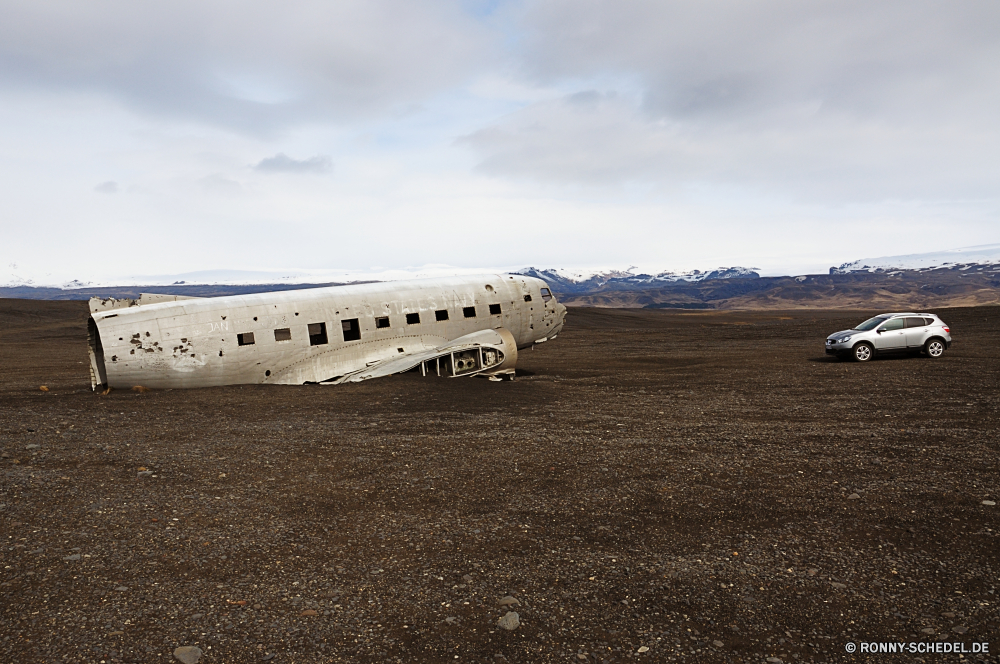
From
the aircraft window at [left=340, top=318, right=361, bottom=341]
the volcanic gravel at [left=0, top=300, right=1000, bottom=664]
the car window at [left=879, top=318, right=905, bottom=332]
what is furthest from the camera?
the car window at [left=879, top=318, right=905, bottom=332]

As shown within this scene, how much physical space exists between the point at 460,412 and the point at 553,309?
38.7 feet

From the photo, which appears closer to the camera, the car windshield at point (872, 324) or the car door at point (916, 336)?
the car door at point (916, 336)

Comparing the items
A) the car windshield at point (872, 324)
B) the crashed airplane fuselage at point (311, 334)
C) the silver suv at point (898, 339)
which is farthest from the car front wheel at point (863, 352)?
the crashed airplane fuselage at point (311, 334)

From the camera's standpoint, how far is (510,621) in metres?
5.20

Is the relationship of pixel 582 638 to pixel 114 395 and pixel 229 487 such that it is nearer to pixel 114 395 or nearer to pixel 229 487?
pixel 229 487

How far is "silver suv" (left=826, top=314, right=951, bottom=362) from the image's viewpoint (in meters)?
24.0

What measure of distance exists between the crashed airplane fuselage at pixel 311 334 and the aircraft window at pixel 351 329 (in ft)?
0.12

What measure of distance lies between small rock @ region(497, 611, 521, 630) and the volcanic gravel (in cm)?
2

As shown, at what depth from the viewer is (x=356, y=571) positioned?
20.1 feet

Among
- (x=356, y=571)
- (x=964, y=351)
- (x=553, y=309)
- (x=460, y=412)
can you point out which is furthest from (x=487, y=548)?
(x=964, y=351)

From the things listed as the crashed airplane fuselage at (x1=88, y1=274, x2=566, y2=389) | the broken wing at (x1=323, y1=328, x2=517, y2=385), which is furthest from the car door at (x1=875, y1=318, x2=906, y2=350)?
the broken wing at (x1=323, y1=328, x2=517, y2=385)

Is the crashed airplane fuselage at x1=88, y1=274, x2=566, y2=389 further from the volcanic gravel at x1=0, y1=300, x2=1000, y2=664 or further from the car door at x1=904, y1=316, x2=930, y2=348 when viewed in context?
the car door at x1=904, y1=316, x2=930, y2=348

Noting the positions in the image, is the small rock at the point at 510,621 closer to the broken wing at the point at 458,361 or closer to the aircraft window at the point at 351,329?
the broken wing at the point at 458,361

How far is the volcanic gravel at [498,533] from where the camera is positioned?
197 inches
